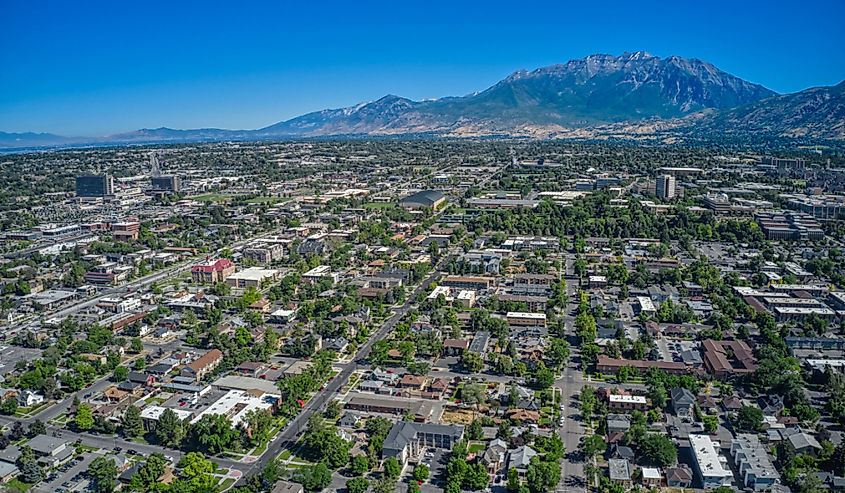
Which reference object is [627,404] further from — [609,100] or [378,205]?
[609,100]

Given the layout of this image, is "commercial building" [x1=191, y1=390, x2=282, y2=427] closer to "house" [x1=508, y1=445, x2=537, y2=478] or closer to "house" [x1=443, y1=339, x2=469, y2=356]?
"house" [x1=443, y1=339, x2=469, y2=356]

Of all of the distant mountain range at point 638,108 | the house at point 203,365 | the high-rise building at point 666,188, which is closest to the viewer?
the house at point 203,365

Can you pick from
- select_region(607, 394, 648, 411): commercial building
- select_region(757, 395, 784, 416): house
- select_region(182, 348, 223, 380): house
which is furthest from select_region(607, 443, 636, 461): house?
select_region(182, 348, 223, 380): house

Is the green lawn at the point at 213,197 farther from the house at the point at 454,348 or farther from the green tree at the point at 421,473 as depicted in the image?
the green tree at the point at 421,473

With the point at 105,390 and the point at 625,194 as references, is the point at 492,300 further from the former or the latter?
the point at 625,194

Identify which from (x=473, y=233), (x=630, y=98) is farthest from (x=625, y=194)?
(x=630, y=98)

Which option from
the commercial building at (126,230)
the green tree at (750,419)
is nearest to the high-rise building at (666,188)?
the commercial building at (126,230)
